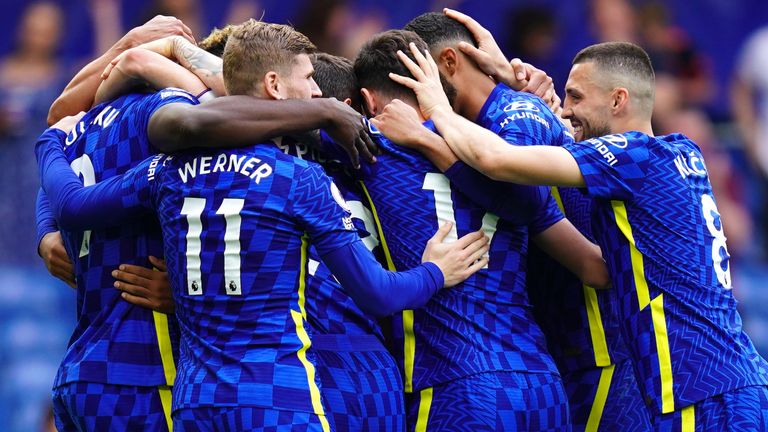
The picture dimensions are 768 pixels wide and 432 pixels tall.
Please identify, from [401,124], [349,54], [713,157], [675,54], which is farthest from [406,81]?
[675,54]

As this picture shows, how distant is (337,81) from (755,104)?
9.13 meters

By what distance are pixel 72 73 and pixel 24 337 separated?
283 centimetres

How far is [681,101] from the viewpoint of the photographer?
529 inches

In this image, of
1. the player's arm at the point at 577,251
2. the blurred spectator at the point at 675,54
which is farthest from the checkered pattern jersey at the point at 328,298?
the blurred spectator at the point at 675,54

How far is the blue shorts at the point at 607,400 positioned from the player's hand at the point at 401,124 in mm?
1547

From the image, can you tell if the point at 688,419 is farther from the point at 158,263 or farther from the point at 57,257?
the point at 57,257

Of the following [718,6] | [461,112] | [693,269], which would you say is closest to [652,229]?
[693,269]

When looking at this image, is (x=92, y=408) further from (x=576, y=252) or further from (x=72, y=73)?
(x=72, y=73)

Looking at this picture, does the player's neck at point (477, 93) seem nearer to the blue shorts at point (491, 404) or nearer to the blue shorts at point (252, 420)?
the blue shorts at point (491, 404)

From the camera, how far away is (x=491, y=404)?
5035 mm

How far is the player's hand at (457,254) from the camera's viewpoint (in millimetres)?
5158

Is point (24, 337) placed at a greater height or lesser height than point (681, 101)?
lesser

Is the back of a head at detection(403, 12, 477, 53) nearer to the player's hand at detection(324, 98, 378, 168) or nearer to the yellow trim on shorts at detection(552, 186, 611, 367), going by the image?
the player's hand at detection(324, 98, 378, 168)

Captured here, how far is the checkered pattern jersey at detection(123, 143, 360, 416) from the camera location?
4609 millimetres
